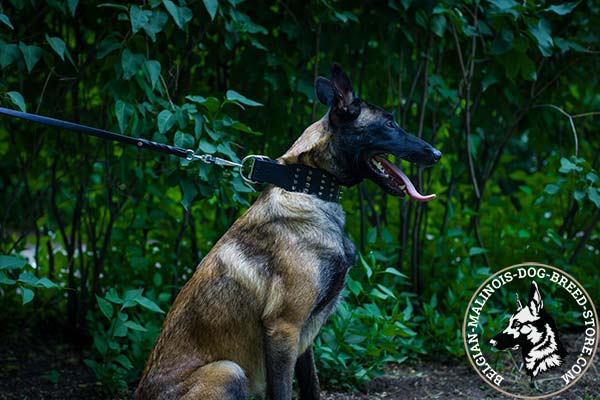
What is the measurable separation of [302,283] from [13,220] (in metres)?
3.52

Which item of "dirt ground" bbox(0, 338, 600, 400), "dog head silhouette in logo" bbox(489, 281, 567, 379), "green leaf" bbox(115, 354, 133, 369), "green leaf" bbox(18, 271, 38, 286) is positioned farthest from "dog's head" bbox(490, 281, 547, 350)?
"green leaf" bbox(18, 271, 38, 286)

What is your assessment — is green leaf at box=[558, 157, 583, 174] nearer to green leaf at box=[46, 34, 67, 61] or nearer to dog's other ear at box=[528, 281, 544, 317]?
dog's other ear at box=[528, 281, 544, 317]

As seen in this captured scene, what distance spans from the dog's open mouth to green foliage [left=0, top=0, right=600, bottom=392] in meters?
0.87

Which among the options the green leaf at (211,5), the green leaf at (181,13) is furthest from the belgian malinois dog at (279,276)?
the green leaf at (181,13)

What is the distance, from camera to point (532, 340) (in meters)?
4.71

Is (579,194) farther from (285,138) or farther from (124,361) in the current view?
(124,361)

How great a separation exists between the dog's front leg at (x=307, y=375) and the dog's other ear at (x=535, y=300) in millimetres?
1786

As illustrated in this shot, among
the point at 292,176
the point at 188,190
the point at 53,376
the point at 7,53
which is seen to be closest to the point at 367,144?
the point at 292,176

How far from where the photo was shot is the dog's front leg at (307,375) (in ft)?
12.3

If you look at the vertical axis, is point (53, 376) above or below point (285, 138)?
below

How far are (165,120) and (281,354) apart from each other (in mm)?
1384

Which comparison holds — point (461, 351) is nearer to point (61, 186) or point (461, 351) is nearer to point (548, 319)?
point (548, 319)

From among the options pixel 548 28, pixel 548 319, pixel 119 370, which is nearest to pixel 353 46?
pixel 548 28

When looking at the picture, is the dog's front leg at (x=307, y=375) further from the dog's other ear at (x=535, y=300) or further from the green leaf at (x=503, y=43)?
the green leaf at (x=503, y=43)
